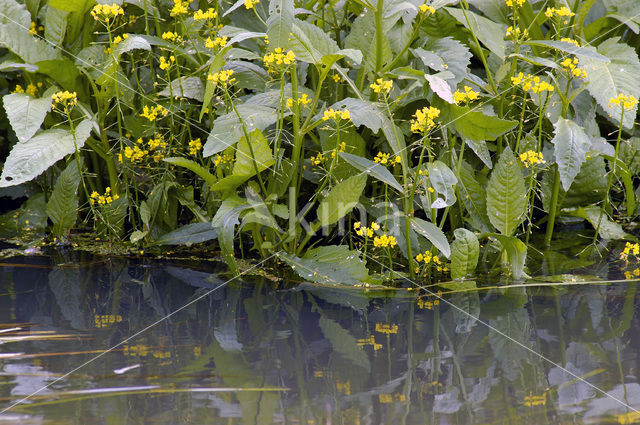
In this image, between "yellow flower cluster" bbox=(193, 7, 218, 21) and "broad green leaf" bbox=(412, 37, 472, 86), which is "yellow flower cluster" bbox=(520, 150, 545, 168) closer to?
"broad green leaf" bbox=(412, 37, 472, 86)

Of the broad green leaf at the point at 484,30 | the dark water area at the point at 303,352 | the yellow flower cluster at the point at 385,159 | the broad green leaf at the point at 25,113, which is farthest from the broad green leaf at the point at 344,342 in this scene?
the broad green leaf at the point at 25,113

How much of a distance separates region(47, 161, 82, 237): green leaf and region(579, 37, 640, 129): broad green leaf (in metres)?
1.47

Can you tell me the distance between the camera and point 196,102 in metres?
1.87

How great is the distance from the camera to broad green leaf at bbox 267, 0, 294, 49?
1369mm

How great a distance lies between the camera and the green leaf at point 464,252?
1522 mm

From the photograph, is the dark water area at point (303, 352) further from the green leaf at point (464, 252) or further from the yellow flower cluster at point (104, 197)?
the yellow flower cluster at point (104, 197)

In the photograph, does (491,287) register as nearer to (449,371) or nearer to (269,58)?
(449,371)

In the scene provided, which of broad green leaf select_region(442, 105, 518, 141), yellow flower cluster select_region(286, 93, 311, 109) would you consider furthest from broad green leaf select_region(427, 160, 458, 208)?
yellow flower cluster select_region(286, 93, 311, 109)

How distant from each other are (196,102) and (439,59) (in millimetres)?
737

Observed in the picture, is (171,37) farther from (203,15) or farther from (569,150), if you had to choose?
(569,150)

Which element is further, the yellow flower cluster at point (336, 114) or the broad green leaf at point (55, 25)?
the broad green leaf at point (55, 25)

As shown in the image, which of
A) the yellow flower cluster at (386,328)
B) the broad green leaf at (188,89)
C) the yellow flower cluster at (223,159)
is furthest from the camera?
the broad green leaf at (188,89)

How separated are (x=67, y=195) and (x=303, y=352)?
1028 millimetres

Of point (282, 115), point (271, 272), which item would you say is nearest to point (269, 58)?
point (282, 115)
